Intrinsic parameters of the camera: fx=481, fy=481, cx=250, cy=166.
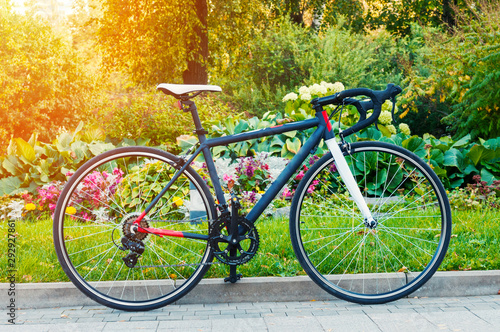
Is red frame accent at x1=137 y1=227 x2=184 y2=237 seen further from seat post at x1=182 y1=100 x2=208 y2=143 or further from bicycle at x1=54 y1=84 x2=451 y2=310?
seat post at x1=182 y1=100 x2=208 y2=143

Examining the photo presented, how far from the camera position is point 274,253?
12.5ft

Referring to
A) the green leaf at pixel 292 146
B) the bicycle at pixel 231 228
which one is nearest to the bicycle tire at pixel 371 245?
the bicycle at pixel 231 228

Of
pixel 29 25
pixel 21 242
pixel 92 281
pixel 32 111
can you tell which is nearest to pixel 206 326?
pixel 92 281

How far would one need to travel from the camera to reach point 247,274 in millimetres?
3432

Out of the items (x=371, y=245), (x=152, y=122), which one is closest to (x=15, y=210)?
(x=152, y=122)

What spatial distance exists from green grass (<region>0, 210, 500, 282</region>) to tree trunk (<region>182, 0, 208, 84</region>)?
9.33 m

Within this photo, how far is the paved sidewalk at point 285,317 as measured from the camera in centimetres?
280

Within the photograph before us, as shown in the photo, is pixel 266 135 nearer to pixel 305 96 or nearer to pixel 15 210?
pixel 15 210

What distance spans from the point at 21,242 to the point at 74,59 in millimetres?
14558

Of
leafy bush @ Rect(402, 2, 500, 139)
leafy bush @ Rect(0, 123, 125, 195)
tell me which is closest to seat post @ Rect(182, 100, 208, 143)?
leafy bush @ Rect(0, 123, 125, 195)

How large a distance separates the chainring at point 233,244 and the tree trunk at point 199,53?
413 inches

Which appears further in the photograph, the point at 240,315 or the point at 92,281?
the point at 92,281

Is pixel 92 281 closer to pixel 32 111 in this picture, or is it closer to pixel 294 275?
pixel 294 275

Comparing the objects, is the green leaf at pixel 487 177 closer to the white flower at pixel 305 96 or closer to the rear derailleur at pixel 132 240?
the white flower at pixel 305 96
